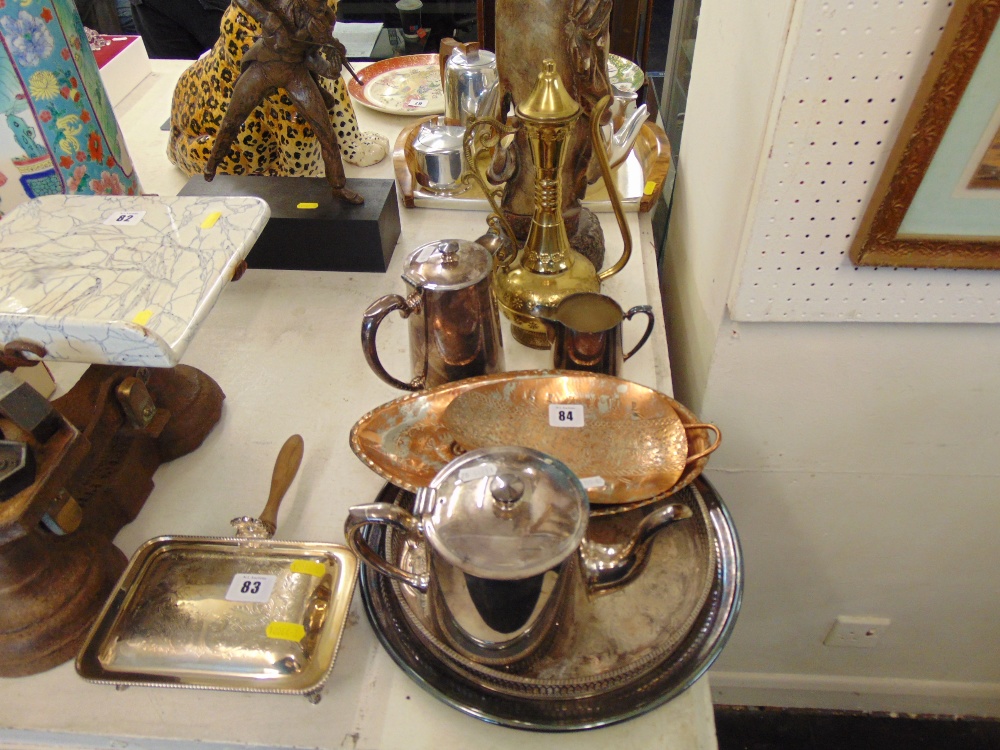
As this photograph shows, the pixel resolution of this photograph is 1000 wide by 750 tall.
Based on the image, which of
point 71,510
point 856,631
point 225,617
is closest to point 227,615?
point 225,617

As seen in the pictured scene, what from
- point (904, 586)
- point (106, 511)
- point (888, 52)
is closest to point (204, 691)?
point (106, 511)

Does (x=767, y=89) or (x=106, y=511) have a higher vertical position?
(x=767, y=89)

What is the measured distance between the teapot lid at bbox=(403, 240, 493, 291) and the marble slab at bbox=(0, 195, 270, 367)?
7.5 inches

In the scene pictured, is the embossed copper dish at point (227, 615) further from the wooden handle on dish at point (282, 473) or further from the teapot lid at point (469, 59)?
the teapot lid at point (469, 59)

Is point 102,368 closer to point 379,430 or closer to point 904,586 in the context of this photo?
point 379,430

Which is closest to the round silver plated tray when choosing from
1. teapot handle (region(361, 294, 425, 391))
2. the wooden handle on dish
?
the wooden handle on dish

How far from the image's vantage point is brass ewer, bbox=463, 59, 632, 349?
2.43 ft

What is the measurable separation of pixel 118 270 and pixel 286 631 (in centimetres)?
40

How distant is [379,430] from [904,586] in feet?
2.68

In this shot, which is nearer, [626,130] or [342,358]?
[342,358]

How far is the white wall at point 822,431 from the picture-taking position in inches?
26.7

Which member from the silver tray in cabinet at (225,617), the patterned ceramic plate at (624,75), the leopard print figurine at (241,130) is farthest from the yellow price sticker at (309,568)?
the patterned ceramic plate at (624,75)

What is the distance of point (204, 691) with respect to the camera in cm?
58

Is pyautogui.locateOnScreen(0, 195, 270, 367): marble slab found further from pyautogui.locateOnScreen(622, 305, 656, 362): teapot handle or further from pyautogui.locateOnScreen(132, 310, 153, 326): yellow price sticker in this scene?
pyautogui.locateOnScreen(622, 305, 656, 362): teapot handle
